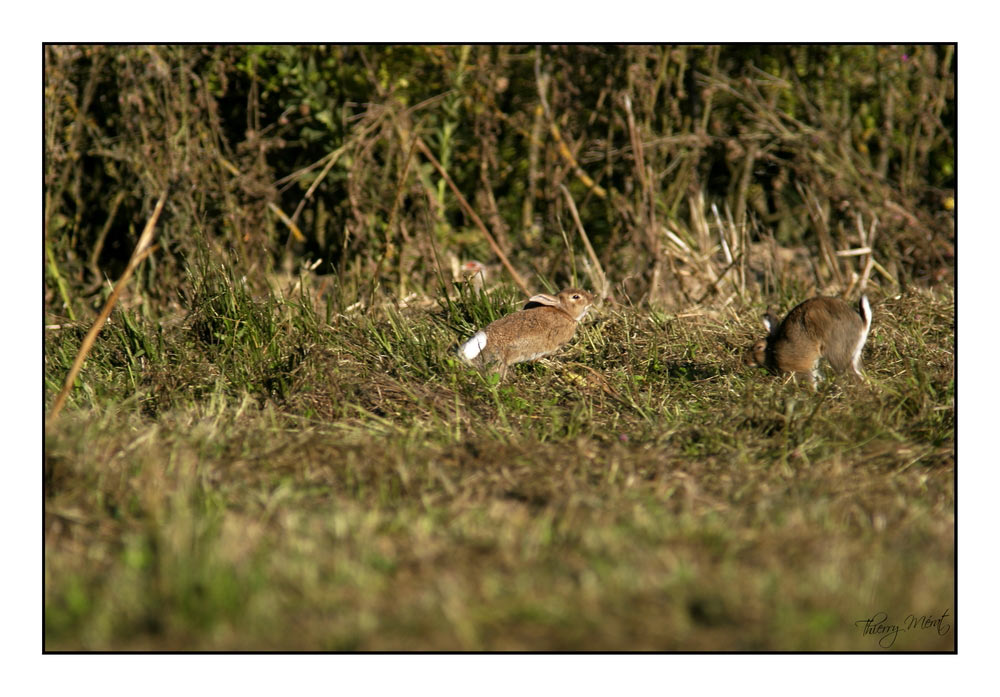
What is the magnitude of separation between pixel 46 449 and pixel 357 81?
4615mm

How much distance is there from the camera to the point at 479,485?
3986mm

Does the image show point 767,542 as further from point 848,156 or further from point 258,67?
point 258,67

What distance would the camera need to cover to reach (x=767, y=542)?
10.9 ft

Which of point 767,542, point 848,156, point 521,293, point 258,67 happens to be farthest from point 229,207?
point 767,542

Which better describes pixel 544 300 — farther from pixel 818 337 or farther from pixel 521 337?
pixel 818 337

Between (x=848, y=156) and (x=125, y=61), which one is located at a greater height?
(x=125, y=61)

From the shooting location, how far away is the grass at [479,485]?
9.46 ft

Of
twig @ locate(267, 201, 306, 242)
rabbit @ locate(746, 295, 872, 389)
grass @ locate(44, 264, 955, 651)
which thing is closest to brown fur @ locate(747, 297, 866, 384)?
rabbit @ locate(746, 295, 872, 389)

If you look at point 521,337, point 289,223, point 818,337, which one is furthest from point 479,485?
point 289,223

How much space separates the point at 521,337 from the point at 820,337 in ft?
4.87

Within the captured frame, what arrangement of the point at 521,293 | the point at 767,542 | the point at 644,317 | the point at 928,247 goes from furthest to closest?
the point at 928,247 < the point at 521,293 < the point at 644,317 < the point at 767,542
